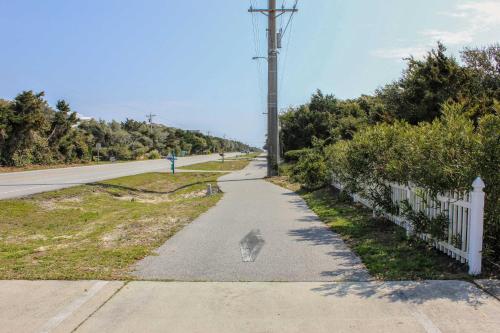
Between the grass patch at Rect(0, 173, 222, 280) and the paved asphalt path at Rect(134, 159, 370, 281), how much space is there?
46 centimetres

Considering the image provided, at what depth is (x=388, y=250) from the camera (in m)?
7.19

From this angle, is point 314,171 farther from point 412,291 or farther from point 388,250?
point 412,291

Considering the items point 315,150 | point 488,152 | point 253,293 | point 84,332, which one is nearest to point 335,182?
point 315,150

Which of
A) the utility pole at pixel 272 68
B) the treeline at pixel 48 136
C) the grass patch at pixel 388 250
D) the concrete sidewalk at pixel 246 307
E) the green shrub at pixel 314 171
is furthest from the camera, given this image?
the treeline at pixel 48 136

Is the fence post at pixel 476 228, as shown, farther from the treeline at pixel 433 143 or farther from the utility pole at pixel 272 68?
the utility pole at pixel 272 68

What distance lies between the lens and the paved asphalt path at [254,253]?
5.98m

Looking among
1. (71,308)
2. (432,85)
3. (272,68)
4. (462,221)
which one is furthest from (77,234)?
(272,68)

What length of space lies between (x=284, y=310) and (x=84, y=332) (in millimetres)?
1920

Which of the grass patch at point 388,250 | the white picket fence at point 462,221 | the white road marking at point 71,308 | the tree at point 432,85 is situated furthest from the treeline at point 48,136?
the white picket fence at point 462,221

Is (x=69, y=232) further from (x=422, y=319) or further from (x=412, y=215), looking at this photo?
(x=422, y=319)

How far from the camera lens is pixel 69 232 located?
10.4 metres

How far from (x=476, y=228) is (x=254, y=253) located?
10.8ft

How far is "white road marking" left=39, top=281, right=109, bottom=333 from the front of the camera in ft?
14.0

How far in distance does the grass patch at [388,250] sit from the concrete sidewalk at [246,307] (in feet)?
1.42
